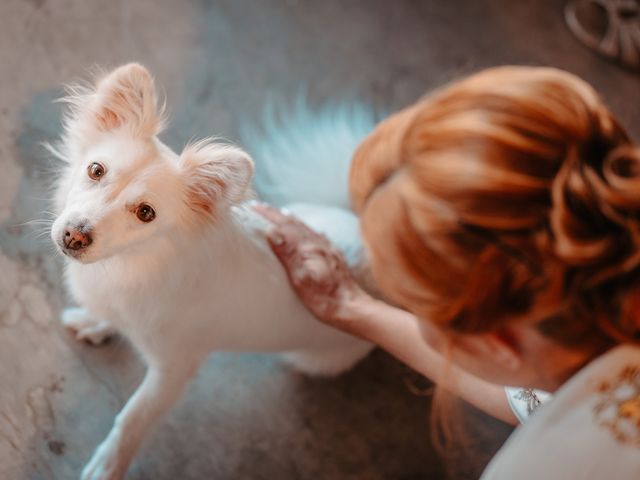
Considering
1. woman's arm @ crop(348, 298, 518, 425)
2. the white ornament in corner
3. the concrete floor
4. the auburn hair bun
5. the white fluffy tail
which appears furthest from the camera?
the white fluffy tail

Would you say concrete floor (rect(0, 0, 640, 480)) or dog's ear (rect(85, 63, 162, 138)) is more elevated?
dog's ear (rect(85, 63, 162, 138))

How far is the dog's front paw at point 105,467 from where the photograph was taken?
4.55ft

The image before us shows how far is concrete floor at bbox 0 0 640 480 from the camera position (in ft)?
4.99

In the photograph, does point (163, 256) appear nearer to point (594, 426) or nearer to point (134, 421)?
point (134, 421)

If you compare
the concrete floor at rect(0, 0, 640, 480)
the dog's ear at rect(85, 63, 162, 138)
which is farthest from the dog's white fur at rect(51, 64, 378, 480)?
the concrete floor at rect(0, 0, 640, 480)

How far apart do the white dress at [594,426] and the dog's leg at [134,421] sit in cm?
77

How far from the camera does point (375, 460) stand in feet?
5.42

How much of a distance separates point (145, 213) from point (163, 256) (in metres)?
0.13

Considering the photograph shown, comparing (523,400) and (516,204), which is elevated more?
(516,204)

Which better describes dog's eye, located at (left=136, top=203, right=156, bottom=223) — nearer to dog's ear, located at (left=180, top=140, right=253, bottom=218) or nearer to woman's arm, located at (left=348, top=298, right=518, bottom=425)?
dog's ear, located at (left=180, top=140, right=253, bottom=218)

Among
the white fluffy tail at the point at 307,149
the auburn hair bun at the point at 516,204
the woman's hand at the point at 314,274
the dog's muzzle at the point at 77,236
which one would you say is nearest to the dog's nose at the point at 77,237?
the dog's muzzle at the point at 77,236

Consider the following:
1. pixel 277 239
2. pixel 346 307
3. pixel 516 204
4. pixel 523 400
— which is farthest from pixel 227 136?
pixel 516 204

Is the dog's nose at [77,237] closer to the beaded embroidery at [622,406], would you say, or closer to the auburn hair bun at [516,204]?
the auburn hair bun at [516,204]

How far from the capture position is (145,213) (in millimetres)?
1096
